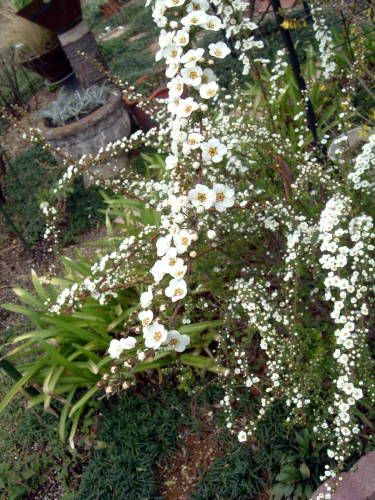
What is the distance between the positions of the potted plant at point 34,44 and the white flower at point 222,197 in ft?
15.6

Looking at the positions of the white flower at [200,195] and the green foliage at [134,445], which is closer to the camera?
the white flower at [200,195]

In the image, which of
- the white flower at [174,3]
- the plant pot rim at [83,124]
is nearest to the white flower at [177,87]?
the white flower at [174,3]

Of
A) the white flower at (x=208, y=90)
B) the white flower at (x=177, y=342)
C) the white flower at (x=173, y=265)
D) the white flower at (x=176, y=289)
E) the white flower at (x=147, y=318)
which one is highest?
the white flower at (x=208, y=90)

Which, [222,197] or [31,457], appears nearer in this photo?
[222,197]

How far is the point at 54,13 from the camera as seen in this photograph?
5.06m

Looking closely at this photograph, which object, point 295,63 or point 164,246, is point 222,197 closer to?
point 164,246

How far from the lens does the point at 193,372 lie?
2.84 m

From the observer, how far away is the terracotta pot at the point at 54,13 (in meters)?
5.00

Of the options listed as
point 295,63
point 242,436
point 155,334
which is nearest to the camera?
point 155,334

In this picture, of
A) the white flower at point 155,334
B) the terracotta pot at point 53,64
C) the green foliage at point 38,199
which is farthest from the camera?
the terracotta pot at point 53,64

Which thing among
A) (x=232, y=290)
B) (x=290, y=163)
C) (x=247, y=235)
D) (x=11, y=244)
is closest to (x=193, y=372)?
(x=232, y=290)

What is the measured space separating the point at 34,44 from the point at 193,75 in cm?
A: 468

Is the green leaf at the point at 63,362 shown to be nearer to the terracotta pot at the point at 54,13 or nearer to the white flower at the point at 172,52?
the white flower at the point at 172,52

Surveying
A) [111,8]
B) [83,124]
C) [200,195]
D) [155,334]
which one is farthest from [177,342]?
[111,8]
